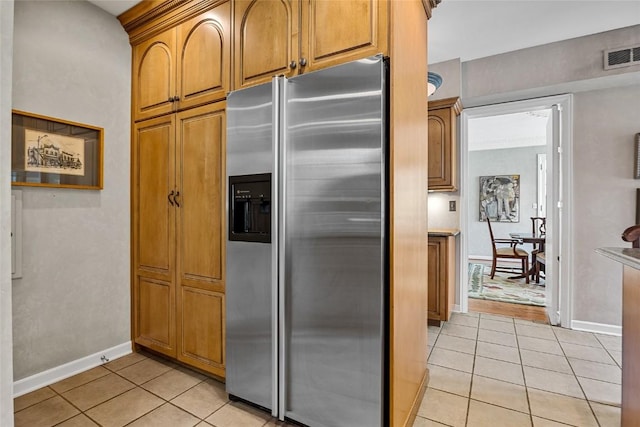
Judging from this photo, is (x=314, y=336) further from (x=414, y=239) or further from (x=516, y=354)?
(x=516, y=354)

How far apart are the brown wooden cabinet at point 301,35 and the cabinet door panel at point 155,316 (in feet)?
5.09

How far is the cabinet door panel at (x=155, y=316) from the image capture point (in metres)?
2.24

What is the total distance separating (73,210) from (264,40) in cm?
178

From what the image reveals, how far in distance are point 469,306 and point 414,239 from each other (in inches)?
107

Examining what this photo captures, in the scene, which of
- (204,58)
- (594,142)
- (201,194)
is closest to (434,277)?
(594,142)

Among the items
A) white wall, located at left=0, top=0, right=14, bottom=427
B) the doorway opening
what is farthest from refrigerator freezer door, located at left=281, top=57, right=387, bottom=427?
the doorway opening

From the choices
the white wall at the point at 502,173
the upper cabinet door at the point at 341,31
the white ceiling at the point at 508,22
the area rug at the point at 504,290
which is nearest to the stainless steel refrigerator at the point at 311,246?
the upper cabinet door at the point at 341,31

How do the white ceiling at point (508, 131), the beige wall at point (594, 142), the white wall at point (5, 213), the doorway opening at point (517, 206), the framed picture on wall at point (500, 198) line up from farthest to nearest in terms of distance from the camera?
the framed picture on wall at point (500, 198) → the white ceiling at point (508, 131) → the doorway opening at point (517, 206) → the beige wall at point (594, 142) → the white wall at point (5, 213)

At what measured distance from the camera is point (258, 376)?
1712 mm

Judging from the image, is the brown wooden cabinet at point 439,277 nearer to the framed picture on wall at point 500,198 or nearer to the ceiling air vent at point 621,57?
the ceiling air vent at point 621,57

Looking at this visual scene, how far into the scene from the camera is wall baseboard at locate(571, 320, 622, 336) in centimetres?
297

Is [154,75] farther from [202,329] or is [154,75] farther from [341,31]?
[202,329]

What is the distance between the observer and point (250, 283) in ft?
5.68

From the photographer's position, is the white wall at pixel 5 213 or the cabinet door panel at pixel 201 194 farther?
the cabinet door panel at pixel 201 194
